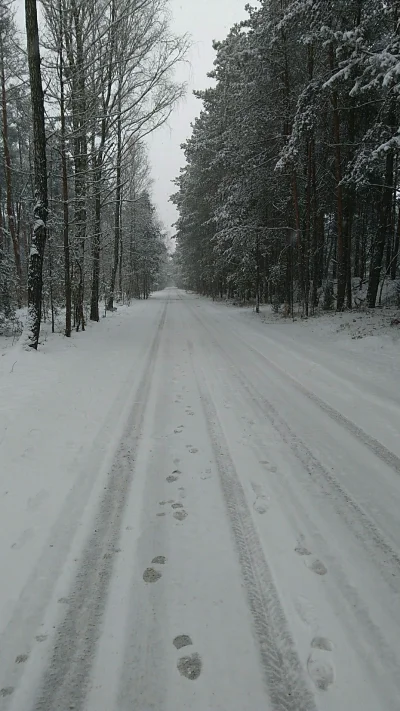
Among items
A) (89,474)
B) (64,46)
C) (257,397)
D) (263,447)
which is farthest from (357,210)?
(89,474)

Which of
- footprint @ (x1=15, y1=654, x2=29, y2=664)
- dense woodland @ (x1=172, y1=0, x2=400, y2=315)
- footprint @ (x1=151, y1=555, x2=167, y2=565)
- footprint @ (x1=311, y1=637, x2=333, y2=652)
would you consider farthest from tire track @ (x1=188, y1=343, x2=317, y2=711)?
dense woodland @ (x1=172, y1=0, x2=400, y2=315)

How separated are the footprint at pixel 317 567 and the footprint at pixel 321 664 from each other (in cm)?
47

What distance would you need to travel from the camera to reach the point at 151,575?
95.2 inches

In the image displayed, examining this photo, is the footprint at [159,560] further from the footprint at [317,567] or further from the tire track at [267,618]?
the footprint at [317,567]

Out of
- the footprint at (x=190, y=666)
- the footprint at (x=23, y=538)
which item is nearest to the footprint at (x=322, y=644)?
the footprint at (x=190, y=666)

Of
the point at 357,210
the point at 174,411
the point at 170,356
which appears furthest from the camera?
the point at 357,210

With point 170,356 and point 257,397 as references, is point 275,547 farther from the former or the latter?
point 170,356

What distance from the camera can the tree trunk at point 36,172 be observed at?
318 inches

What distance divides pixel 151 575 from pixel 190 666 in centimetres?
64

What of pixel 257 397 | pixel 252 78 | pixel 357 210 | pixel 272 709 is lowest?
pixel 272 709

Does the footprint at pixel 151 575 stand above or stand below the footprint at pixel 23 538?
below

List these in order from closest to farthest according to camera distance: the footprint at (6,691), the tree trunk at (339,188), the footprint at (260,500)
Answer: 1. the footprint at (6,691)
2. the footprint at (260,500)
3. the tree trunk at (339,188)

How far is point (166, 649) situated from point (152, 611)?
252mm

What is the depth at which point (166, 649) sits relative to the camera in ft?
6.34
